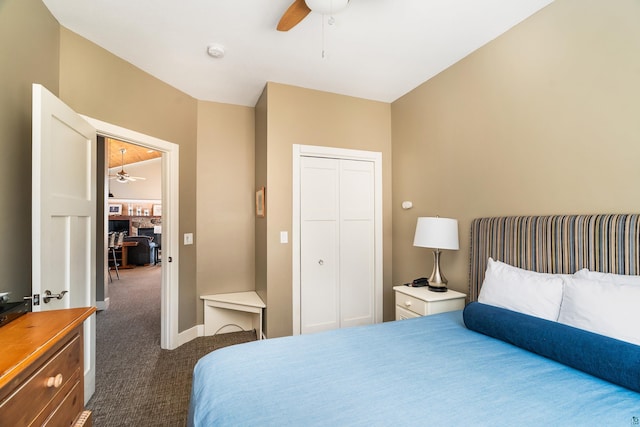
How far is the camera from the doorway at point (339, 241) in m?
2.98

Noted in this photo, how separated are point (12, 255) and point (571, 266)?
3217mm

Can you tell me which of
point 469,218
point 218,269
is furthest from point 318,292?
point 469,218

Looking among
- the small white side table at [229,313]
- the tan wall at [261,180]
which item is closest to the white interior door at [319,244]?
the tan wall at [261,180]

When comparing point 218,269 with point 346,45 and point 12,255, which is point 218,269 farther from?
point 346,45

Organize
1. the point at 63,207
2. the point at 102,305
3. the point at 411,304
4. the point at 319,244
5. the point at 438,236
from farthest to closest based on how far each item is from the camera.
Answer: the point at 102,305 < the point at 319,244 < the point at 411,304 < the point at 438,236 < the point at 63,207

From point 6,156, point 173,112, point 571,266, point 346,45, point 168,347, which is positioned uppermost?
point 346,45

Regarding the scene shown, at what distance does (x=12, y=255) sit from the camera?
5.32ft

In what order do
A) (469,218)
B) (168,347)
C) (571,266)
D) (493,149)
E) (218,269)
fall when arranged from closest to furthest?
1. (571,266)
2. (493,149)
3. (469,218)
4. (168,347)
5. (218,269)

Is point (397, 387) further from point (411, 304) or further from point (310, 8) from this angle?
point (310, 8)

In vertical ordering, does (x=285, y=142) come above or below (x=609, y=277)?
above

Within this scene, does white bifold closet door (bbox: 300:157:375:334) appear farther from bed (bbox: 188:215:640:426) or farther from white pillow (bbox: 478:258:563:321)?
white pillow (bbox: 478:258:563:321)

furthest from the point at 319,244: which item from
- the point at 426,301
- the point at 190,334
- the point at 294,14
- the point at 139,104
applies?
the point at 139,104

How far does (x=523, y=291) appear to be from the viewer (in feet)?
5.40

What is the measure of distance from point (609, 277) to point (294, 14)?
2.21 metres
